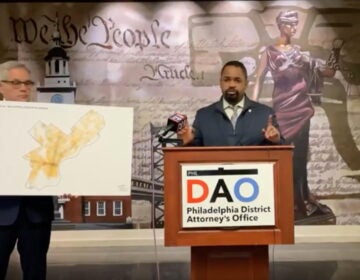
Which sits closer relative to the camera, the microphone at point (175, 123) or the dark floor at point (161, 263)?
the microphone at point (175, 123)

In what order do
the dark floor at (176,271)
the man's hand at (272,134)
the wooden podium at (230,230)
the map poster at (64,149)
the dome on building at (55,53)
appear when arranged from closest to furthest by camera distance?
the wooden podium at (230,230) → the man's hand at (272,134) → the map poster at (64,149) → the dark floor at (176,271) → the dome on building at (55,53)

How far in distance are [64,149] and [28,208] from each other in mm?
339

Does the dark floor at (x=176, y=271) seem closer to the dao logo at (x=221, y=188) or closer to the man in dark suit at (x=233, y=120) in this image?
the man in dark suit at (x=233, y=120)

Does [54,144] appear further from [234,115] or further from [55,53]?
[55,53]

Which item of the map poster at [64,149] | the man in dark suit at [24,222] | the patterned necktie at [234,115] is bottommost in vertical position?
the man in dark suit at [24,222]

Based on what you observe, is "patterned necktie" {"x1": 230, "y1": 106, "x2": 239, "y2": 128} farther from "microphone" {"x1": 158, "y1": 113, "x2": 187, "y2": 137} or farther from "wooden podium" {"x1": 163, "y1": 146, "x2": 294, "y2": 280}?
"wooden podium" {"x1": 163, "y1": 146, "x2": 294, "y2": 280}

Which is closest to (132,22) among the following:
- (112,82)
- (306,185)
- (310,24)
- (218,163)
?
(112,82)

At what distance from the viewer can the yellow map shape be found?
2416 mm

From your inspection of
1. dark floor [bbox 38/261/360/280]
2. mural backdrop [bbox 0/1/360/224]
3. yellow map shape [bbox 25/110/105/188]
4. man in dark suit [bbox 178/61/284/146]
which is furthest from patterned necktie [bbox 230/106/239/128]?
mural backdrop [bbox 0/1/360/224]

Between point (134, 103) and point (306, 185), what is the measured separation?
1837mm

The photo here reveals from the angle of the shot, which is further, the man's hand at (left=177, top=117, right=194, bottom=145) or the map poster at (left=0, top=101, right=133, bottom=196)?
the map poster at (left=0, top=101, right=133, bottom=196)

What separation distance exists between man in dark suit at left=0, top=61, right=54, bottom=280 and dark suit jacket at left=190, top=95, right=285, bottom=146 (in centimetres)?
84

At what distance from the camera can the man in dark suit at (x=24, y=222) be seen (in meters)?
2.45

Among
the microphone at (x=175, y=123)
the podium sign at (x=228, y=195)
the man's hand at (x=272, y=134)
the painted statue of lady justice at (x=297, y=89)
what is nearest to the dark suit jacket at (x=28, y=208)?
the microphone at (x=175, y=123)
